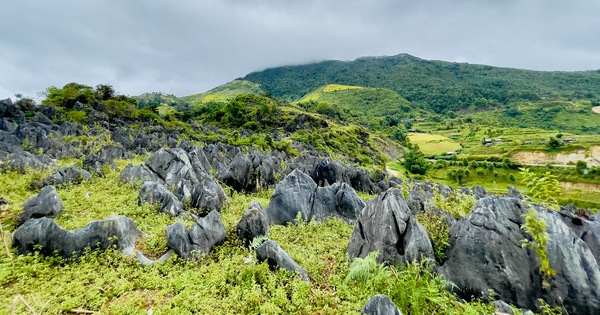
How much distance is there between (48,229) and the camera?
294 inches

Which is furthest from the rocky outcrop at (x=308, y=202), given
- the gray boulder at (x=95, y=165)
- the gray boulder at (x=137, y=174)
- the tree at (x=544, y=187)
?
the gray boulder at (x=95, y=165)

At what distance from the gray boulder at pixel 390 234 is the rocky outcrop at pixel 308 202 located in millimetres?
3427

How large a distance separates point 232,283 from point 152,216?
222 inches

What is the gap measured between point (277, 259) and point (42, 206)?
8521 mm

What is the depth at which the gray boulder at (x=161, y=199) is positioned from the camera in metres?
11.0

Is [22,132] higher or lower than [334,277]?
higher

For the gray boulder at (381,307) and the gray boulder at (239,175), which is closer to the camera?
the gray boulder at (381,307)

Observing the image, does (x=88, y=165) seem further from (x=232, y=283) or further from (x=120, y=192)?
(x=232, y=283)

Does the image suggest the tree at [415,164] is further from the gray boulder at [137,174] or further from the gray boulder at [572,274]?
the gray boulder at [572,274]

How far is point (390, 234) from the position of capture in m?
7.40

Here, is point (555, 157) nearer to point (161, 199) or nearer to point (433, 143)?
point (433, 143)

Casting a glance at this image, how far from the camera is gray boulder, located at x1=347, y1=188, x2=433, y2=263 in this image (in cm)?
708

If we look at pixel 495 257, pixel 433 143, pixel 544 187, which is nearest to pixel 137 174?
pixel 495 257

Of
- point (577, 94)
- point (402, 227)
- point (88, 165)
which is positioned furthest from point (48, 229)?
point (577, 94)
